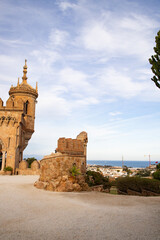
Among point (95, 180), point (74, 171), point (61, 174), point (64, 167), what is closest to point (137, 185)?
point (95, 180)

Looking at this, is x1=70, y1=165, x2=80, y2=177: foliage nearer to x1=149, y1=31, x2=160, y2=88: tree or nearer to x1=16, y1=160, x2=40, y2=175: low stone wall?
x1=149, y1=31, x2=160, y2=88: tree

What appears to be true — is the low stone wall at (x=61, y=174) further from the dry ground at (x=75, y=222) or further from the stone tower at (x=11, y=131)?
the stone tower at (x=11, y=131)

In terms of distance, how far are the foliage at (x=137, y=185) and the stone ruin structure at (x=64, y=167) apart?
10.6ft

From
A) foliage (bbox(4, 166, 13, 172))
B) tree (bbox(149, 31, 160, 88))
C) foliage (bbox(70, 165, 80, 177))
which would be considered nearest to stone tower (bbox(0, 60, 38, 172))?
foliage (bbox(4, 166, 13, 172))

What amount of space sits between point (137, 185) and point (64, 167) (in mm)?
5985

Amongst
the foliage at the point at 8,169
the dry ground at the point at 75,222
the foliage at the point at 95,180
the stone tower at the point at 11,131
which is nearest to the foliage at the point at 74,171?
the foliage at the point at 95,180

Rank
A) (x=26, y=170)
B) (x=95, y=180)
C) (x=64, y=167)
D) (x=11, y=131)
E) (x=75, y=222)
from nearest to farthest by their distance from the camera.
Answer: (x=75, y=222) → (x=64, y=167) → (x=95, y=180) → (x=26, y=170) → (x=11, y=131)

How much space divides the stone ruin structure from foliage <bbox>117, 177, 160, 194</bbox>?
3223 mm

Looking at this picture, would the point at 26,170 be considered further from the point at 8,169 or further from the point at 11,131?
the point at 11,131

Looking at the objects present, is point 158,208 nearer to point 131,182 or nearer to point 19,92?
point 131,182

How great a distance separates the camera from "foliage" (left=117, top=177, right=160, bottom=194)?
15359mm

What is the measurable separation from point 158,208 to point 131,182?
677 centimetres

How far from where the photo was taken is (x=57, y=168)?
14305mm

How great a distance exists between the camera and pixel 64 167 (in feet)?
47.1
